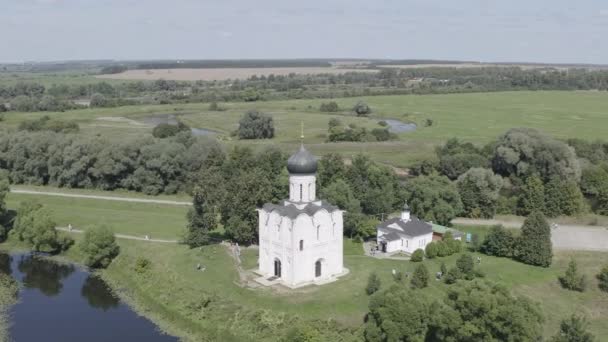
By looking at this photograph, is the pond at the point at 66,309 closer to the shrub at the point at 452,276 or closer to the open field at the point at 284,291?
the open field at the point at 284,291

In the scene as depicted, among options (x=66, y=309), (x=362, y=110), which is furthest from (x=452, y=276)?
(x=362, y=110)

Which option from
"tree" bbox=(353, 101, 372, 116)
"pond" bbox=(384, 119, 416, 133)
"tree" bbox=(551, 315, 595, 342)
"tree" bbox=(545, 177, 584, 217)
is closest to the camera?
"tree" bbox=(551, 315, 595, 342)

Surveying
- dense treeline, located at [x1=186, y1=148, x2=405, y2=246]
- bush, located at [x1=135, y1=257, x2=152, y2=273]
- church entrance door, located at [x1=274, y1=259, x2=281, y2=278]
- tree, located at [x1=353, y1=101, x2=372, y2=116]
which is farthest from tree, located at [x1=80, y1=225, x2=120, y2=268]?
tree, located at [x1=353, y1=101, x2=372, y2=116]

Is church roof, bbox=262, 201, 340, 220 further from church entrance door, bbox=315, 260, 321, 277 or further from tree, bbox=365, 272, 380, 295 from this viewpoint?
tree, bbox=365, 272, 380, 295

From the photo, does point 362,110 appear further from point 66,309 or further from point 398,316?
point 398,316

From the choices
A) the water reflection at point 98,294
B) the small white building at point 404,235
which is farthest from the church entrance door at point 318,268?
the water reflection at point 98,294
